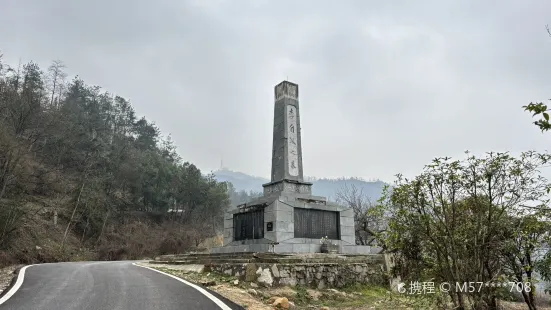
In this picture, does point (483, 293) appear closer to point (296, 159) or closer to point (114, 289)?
point (114, 289)

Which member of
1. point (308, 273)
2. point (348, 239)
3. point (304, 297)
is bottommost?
point (304, 297)

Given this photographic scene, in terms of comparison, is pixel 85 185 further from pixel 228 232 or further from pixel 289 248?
pixel 289 248

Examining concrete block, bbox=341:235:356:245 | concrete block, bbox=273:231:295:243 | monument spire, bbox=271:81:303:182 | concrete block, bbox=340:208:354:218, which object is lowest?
concrete block, bbox=341:235:356:245

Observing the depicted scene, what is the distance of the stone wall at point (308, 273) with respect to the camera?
344 inches

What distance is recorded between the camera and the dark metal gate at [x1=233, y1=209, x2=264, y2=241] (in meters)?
13.9

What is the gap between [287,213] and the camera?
13.3 meters

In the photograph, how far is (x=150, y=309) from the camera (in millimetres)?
5449

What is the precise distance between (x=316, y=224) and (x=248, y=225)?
109 inches

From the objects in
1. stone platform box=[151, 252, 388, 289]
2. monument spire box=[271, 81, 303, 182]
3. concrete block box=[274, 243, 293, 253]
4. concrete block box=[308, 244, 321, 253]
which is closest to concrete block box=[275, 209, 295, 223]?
concrete block box=[274, 243, 293, 253]

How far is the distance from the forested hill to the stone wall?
11.4 m

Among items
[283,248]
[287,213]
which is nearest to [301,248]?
[283,248]

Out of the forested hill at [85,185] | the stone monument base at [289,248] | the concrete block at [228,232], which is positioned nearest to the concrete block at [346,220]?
the stone monument base at [289,248]

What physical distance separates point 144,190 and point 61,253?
1466cm

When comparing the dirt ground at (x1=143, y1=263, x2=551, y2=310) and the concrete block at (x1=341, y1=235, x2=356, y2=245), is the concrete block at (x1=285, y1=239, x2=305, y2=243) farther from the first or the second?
the dirt ground at (x1=143, y1=263, x2=551, y2=310)
